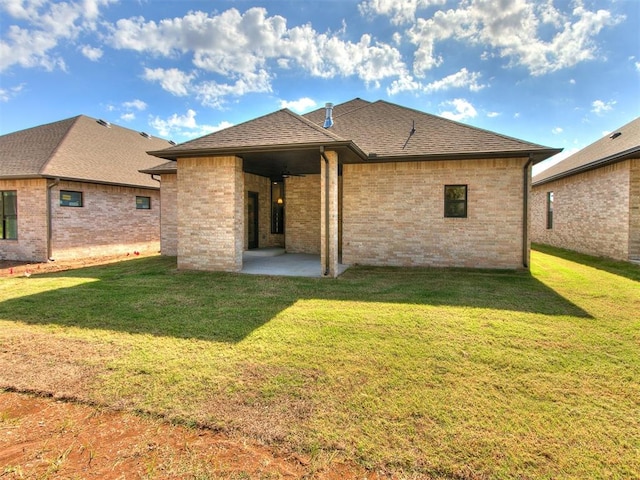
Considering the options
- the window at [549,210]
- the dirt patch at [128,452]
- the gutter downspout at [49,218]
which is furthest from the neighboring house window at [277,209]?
the window at [549,210]

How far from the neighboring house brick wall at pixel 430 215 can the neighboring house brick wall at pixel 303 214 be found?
2963 mm

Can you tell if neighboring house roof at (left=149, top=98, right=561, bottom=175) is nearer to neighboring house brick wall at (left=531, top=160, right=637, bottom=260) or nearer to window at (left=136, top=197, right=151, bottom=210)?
neighboring house brick wall at (left=531, top=160, right=637, bottom=260)

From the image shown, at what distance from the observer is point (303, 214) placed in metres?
13.6

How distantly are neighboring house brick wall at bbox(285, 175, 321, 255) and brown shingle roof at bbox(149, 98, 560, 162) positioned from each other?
2.67 meters

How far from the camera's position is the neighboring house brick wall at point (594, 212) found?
1120 cm

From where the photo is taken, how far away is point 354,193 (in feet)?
34.5

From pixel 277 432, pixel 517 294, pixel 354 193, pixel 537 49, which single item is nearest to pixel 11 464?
pixel 277 432

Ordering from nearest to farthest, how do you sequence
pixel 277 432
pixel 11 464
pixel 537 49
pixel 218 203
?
1. pixel 11 464
2. pixel 277 432
3. pixel 218 203
4. pixel 537 49

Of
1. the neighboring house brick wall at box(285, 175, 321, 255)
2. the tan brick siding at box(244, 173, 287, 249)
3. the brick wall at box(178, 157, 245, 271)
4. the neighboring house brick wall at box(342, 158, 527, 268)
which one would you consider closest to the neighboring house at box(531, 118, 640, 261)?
the neighboring house brick wall at box(342, 158, 527, 268)

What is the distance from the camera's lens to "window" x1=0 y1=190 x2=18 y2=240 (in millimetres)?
12453

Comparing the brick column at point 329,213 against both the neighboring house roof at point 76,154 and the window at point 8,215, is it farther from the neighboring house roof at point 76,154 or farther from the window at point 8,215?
the window at point 8,215

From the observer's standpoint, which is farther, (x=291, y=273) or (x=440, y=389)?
(x=291, y=273)

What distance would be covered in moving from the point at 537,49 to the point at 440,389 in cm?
1476

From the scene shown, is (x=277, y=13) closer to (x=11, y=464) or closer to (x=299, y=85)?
(x=299, y=85)
